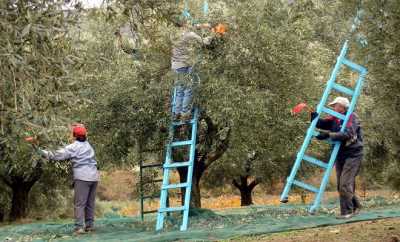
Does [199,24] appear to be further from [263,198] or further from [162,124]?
[263,198]

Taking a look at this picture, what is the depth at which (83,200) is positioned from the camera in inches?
469

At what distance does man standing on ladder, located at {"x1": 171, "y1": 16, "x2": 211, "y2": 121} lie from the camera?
1162 centimetres

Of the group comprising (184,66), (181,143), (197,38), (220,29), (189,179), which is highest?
(220,29)

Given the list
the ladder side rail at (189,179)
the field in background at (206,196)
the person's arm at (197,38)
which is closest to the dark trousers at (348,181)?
the ladder side rail at (189,179)

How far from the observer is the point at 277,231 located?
33.6 ft

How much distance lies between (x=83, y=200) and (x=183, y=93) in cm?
251

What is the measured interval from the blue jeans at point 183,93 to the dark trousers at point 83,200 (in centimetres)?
198

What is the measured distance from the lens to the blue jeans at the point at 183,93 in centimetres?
1166

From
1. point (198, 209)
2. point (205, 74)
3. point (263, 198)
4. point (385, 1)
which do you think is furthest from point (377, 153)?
point (385, 1)

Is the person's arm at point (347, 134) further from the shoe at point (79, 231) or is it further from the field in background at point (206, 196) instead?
the field in background at point (206, 196)

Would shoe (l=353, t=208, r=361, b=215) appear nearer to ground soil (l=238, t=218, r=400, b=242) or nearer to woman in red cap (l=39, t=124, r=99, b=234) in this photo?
ground soil (l=238, t=218, r=400, b=242)

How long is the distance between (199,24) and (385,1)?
15.6 ft

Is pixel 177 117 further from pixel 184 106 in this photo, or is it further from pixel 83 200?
pixel 83 200


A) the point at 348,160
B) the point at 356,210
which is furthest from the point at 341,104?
the point at 356,210
